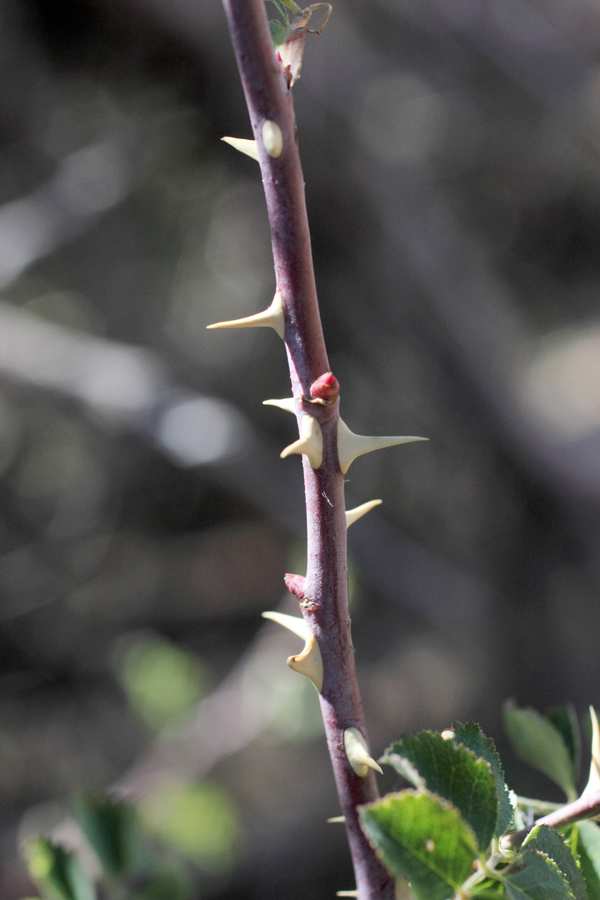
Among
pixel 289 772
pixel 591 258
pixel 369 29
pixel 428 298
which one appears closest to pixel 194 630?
pixel 289 772

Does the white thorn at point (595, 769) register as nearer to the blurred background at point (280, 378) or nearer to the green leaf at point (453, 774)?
the green leaf at point (453, 774)

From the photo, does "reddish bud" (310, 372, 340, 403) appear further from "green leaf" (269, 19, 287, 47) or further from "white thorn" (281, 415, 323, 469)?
"green leaf" (269, 19, 287, 47)

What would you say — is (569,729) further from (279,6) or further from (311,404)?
(279,6)

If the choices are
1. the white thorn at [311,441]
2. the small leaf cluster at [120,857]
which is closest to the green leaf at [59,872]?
the small leaf cluster at [120,857]

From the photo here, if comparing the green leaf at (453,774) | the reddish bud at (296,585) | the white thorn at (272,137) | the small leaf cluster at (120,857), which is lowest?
the small leaf cluster at (120,857)

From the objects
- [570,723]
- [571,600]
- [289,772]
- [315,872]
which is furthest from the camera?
[571,600]

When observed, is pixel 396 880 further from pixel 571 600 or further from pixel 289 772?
pixel 571 600

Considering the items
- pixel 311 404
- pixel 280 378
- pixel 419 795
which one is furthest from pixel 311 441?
pixel 280 378
